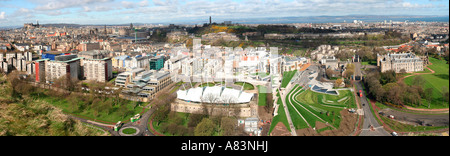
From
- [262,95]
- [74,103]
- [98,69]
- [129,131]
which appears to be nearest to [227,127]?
[129,131]

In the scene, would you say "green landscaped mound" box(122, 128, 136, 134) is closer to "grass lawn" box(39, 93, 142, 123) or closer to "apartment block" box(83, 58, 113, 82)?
"grass lawn" box(39, 93, 142, 123)

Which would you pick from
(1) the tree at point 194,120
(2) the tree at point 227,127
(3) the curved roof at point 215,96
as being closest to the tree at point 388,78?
(3) the curved roof at point 215,96

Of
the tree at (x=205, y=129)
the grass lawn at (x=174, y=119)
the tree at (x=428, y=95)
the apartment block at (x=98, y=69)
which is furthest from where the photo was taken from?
the apartment block at (x=98, y=69)

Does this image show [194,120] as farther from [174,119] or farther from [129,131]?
[129,131]

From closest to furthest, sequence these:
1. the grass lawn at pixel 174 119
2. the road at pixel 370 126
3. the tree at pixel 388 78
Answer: the road at pixel 370 126 → the grass lawn at pixel 174 119 → the tree at pixel 388 78

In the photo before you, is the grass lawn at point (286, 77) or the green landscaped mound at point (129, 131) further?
the grass lawn at point (286, 77)

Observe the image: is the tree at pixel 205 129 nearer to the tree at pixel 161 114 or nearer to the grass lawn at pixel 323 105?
the tree at pixel 161 114

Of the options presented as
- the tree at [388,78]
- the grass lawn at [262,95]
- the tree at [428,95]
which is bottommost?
the grass lawn at [262,95]

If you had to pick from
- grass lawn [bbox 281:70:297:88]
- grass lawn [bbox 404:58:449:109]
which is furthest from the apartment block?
grass lawn [bbox 404:58:449:109]
